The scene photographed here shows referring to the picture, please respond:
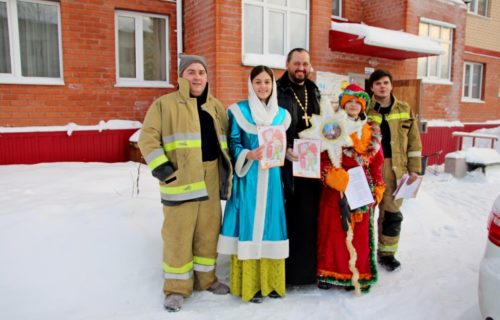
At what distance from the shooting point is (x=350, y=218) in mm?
3225

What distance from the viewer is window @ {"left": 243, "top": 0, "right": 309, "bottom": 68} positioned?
7430 mm

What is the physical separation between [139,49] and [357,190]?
6.36 m

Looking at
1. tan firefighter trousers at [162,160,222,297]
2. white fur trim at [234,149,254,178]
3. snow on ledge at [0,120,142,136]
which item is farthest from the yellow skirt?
snow on ledge at [0,120,142,136]

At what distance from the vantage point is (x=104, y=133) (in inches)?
298

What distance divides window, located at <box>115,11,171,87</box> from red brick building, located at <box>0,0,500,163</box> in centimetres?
2

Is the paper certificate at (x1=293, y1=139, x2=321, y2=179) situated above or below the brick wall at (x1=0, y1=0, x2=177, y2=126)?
below

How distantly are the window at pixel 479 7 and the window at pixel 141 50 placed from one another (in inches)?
465

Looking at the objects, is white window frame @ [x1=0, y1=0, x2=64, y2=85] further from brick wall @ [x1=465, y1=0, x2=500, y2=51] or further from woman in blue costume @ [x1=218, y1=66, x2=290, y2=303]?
brick wall @ [x1=465, y1=0, x2=500, y2=51]

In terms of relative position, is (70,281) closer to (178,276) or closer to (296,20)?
(178,276)

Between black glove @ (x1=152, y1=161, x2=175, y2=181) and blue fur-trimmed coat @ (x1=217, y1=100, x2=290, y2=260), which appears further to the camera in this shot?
blue fur-trimmed coat @ (x1=217, y1=100, x2=290, y2=260)

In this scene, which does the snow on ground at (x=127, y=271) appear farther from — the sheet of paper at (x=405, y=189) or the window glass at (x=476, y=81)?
the window glass at (x=476, y=81)

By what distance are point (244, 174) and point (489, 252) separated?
1.70m

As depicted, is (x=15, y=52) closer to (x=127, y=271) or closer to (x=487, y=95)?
(x=127, y=271)

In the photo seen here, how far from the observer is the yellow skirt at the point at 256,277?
311 cm
